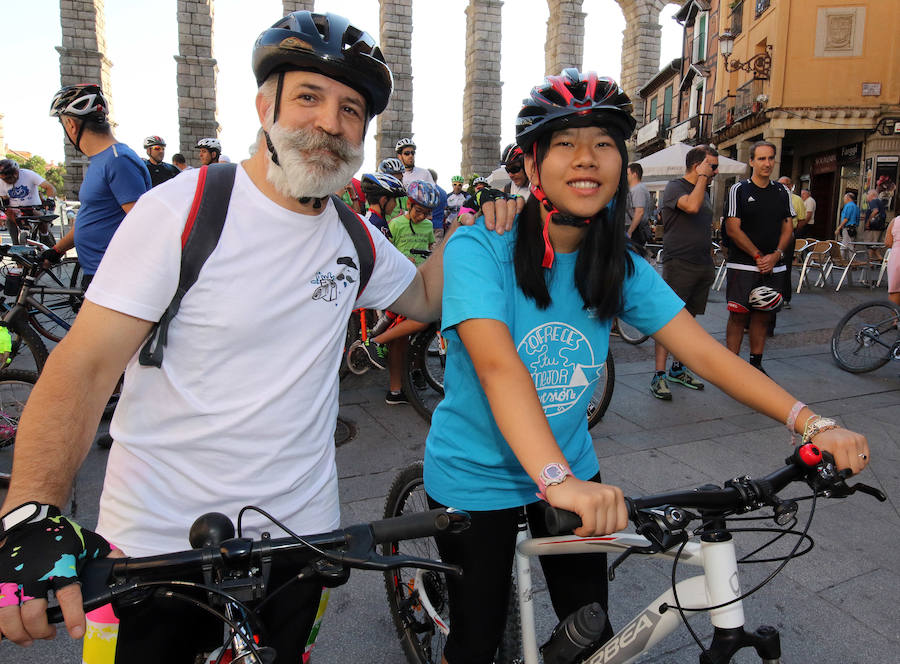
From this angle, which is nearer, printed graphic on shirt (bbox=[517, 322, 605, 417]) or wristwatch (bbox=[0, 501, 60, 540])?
wristwatch (bbox=[0, 501, 60, 540])

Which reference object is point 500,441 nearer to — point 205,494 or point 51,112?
point 205,494

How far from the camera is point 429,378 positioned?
5223mm

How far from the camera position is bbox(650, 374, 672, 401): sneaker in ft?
18.0

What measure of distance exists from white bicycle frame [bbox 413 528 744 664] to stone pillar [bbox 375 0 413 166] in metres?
24.3

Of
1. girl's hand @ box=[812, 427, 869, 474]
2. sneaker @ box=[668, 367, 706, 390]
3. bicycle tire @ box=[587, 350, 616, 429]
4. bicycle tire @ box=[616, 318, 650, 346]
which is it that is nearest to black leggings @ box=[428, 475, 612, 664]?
girl's hand @ box=[812, 427, 869, 474]

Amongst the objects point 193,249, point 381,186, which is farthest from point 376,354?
point 193,249

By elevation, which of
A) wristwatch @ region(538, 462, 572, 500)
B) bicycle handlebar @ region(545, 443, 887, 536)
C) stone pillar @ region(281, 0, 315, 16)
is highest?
stone pillar @ region(281, 0, 315, 16)

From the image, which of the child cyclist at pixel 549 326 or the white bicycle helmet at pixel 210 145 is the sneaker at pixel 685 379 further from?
the white bicycle helmet at pixel 210 145

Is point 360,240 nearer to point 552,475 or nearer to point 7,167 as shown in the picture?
point 552,475

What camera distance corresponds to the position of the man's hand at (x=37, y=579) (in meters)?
0.89

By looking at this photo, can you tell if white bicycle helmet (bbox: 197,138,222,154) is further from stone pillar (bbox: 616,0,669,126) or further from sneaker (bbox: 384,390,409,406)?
stone pillar (bbox: 616,0,669,126)

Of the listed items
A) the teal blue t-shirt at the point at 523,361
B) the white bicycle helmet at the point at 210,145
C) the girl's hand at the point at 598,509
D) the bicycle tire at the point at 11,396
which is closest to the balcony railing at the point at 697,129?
the white bicycle helmet at the point at 210,145

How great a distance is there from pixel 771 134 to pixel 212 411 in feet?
83.0

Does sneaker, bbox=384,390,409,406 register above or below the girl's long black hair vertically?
below
